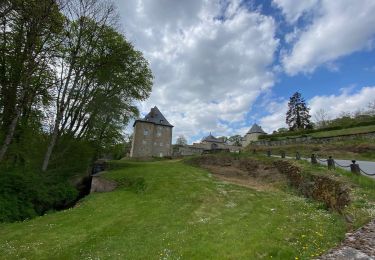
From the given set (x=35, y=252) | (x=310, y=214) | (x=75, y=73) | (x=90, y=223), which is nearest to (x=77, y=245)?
(x=35, y=252)

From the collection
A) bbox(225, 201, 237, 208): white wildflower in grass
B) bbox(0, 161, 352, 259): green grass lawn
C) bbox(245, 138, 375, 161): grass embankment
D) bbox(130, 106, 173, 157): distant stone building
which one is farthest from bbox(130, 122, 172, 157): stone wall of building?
bbox(225, 201, 237, 208): white wildflower in grass

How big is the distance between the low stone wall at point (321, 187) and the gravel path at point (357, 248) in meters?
4.46

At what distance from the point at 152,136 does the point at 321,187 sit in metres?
53.2

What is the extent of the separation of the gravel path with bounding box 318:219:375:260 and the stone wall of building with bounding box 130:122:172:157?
58865mm

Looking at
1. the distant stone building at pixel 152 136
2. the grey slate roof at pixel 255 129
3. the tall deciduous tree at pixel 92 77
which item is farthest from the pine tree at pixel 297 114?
the tall deciduous tree at pixel 92 77

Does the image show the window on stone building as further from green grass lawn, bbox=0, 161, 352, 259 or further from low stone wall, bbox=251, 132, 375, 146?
green grass lawn, bbox=0, 161, 352, 259

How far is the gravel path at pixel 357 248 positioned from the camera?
19.3ft

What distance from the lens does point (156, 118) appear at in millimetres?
68250

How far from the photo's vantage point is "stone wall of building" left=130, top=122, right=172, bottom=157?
64.2 m

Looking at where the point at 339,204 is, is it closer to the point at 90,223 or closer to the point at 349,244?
the point at 349,244

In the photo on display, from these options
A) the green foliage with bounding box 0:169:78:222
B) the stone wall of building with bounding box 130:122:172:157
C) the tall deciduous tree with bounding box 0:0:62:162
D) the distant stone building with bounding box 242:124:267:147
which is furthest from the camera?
the distant stone building with bounding box 242:124:267:147

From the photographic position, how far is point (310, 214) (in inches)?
485

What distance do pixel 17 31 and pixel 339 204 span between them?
19.6 meters

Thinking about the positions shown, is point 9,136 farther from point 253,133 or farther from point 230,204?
point 253,133
